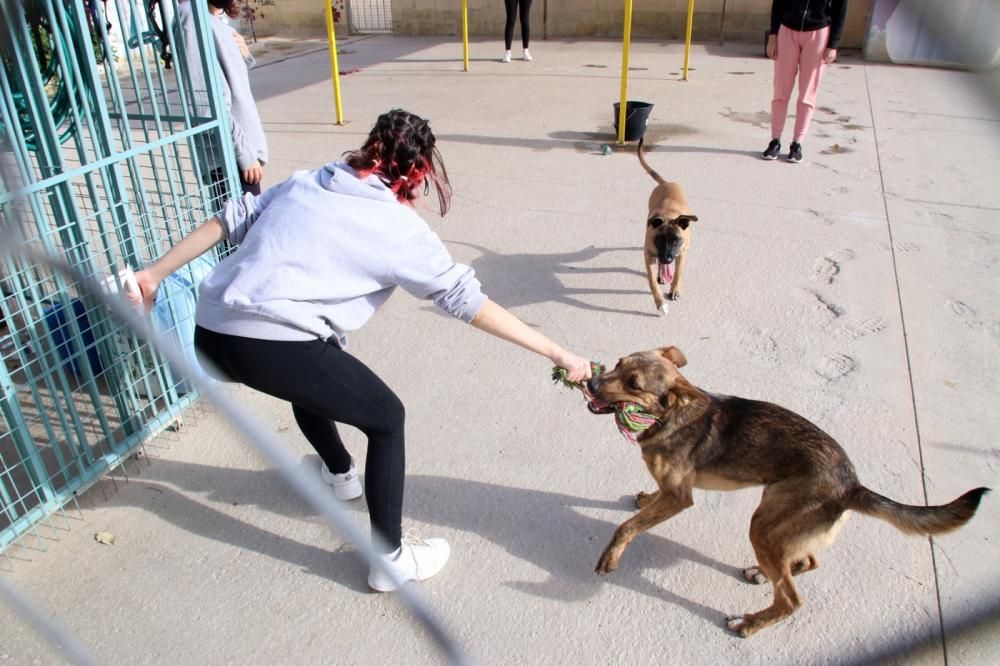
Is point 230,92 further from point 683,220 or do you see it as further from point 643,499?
point 643,499

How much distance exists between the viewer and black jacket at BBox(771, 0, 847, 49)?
6465 millimetres

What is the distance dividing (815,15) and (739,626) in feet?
19.9

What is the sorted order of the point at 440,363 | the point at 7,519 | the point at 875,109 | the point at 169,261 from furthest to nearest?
the point at 875,109, the point at 440,363, the point at 7,519, the point at 169,261

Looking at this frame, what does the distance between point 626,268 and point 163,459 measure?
337 centimetres

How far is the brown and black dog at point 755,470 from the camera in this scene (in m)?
2.29

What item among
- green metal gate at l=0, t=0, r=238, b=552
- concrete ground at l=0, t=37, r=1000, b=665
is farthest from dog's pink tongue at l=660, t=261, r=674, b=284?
green metal gate at l=0, t=0, r=238, b=552

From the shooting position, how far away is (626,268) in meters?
5.20

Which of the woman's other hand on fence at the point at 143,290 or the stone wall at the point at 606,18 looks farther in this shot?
the stone wall at the point at 606,18

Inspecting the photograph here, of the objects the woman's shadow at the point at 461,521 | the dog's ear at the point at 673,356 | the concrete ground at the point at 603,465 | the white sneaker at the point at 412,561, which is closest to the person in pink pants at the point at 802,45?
the concrete ground at the point at 603,465

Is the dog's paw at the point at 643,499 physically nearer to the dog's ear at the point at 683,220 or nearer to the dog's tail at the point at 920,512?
the dog's tail at the point at 920,512

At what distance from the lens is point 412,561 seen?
2.64 meters

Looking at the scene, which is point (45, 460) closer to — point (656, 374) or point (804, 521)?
point (656, 374)

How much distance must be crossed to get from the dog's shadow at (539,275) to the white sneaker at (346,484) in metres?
1.94

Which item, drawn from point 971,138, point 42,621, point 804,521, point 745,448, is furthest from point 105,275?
point 971,138
